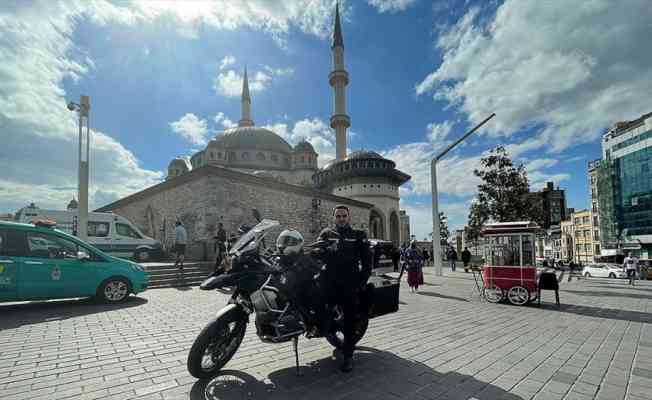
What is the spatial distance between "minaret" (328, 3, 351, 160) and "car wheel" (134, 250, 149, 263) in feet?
112

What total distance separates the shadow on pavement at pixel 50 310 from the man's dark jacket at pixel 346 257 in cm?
586

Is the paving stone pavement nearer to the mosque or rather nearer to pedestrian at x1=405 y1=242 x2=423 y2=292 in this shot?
pedestrian at x1=405 y1=242 x2=423 y2=292

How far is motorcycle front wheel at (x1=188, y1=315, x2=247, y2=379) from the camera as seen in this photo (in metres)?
3.14

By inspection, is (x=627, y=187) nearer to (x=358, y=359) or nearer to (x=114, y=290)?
(x=358, y=359)

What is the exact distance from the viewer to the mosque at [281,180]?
18062 millimetres

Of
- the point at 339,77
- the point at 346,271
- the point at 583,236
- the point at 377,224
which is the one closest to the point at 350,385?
the point at 346,271

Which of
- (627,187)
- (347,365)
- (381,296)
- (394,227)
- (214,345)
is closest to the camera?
(214,345)

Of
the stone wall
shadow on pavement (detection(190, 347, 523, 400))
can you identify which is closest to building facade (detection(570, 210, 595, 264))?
the stone wall

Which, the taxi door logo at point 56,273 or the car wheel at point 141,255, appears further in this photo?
the car wheel at point 141,255

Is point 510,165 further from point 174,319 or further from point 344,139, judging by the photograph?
point 344,139

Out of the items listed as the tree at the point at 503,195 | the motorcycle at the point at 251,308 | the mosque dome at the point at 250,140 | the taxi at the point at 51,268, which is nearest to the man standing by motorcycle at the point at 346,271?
the motorcycle at the point at 251,308

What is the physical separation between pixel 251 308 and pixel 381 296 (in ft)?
5.91

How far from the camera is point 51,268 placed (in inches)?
269

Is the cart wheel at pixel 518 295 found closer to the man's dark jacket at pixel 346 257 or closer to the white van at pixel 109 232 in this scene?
the man's dark jacket at pixel 346 257
